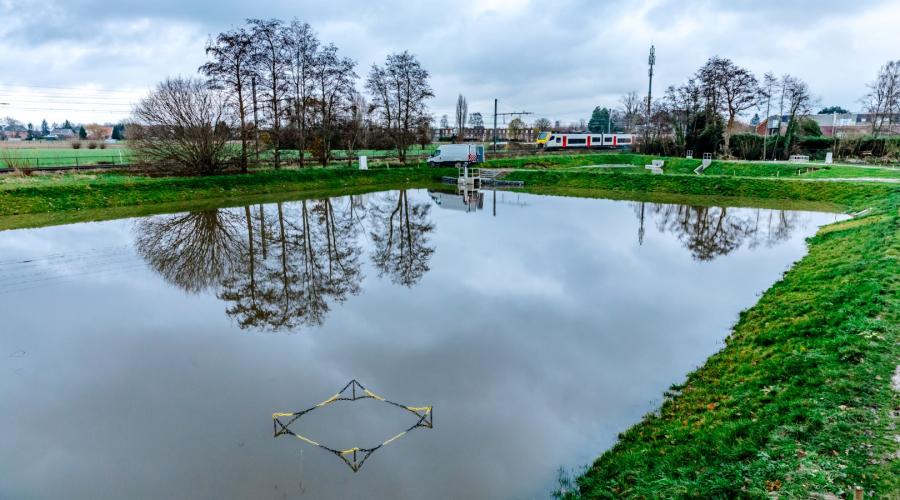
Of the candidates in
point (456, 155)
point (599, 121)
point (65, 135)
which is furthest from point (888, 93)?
point (65, 135)

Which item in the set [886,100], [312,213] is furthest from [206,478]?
A: [886,100]

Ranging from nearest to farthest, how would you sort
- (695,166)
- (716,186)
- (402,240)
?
(402,240)
(716,186)
(695,166)

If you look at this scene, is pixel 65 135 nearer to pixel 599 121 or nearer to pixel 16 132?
pixel 16 132

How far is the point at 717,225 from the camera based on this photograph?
71.7 feet

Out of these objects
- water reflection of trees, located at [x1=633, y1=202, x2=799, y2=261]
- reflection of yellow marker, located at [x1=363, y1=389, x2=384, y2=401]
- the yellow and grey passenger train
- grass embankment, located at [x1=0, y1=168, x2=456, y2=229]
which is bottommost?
reflection of yellow marker, located at [x1=363, y1=389, x2=384, y2=401]

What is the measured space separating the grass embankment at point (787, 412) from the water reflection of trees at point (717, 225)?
6554 mm

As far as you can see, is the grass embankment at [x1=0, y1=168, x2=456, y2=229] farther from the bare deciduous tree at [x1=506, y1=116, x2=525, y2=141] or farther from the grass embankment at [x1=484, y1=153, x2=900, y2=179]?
the bare deciduous tree at [x1=506, y1=116, x2=525, y2=141]

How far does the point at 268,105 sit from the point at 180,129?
23.7 ft

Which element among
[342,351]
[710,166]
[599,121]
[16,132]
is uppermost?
[599,121]

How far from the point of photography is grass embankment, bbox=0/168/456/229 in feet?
76.3

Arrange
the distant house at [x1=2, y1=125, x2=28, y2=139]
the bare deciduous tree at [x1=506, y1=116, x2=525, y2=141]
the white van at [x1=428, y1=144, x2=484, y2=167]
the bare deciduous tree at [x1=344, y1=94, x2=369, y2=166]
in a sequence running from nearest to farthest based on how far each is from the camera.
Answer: the bare deciduous tree at [x1=344, y1=94, x2=369, y2=166] < the white van at [x1=428, y1=144, x2=484, y2=167] < the distant house at [x1=2, y1=125, x2=28, y2=139] < the bare deciduous tree at [x1=506, y1=116, x2=525, y2=141]

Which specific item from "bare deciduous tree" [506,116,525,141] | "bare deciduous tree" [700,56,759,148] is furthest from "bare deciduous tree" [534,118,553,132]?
"bare deciduous tree" [700,56,759,148]

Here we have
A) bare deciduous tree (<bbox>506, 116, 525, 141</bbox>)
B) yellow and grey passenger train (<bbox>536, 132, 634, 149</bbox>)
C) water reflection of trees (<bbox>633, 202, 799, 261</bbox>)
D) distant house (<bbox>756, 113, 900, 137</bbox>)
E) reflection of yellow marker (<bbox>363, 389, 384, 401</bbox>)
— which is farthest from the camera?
bare deciduous tree (<bbox>506, 116, 525, 141</bbox>)

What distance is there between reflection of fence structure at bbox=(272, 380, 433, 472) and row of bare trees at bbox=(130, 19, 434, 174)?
28.4 metres
